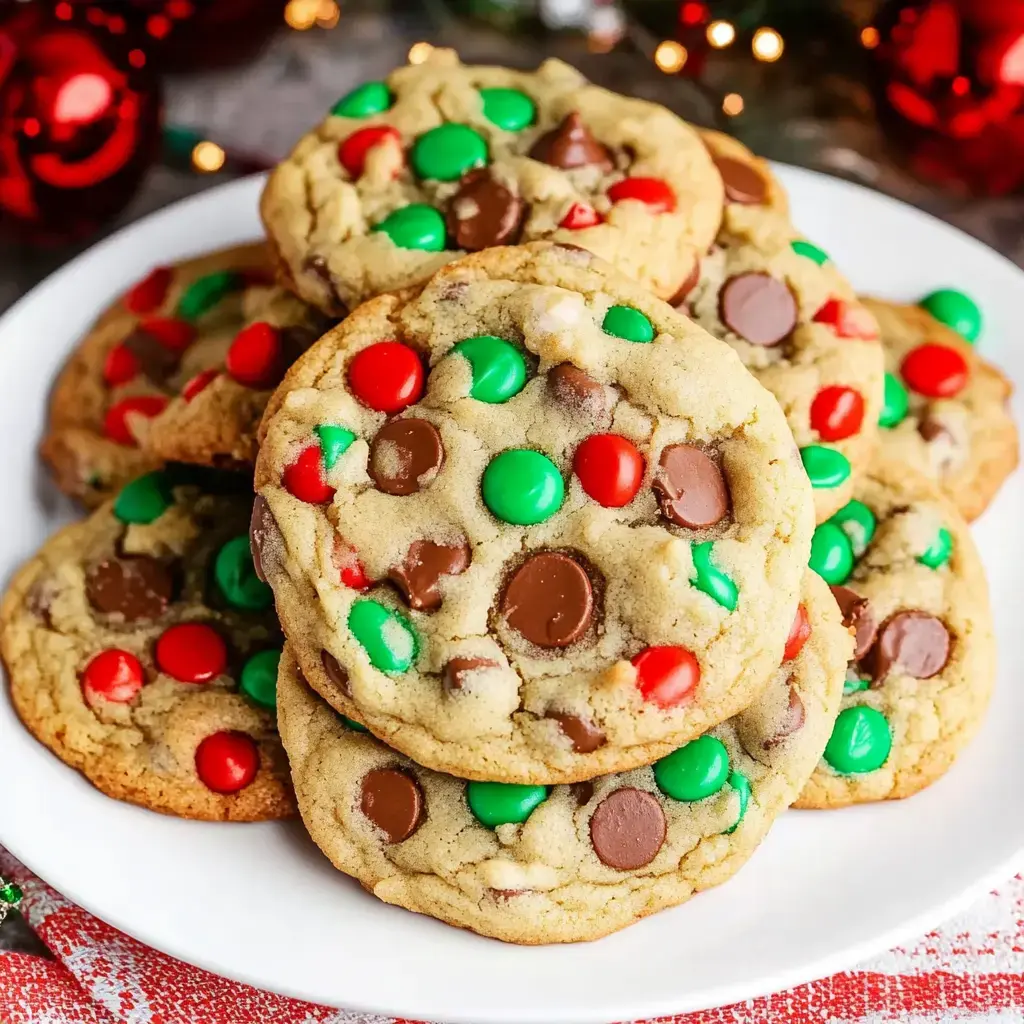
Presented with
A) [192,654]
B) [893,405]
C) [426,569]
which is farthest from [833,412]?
[192,654]

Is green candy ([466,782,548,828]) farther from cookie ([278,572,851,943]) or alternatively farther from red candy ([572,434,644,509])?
red candy ([572,434,644,509])

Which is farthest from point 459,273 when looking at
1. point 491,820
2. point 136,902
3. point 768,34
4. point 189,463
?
point 768,34

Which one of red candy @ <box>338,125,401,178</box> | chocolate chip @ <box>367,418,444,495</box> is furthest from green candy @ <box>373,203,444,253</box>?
chocolate chip @ <box>367,418,444,495</box>

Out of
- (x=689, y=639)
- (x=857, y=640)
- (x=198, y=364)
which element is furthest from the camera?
(x=198, y=364)

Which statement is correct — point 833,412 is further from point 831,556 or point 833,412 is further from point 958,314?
point 958,314

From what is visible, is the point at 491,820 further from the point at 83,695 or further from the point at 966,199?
the point at 966,199

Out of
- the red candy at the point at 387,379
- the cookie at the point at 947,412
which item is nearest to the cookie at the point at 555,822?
the red candy at the point at 387,379
